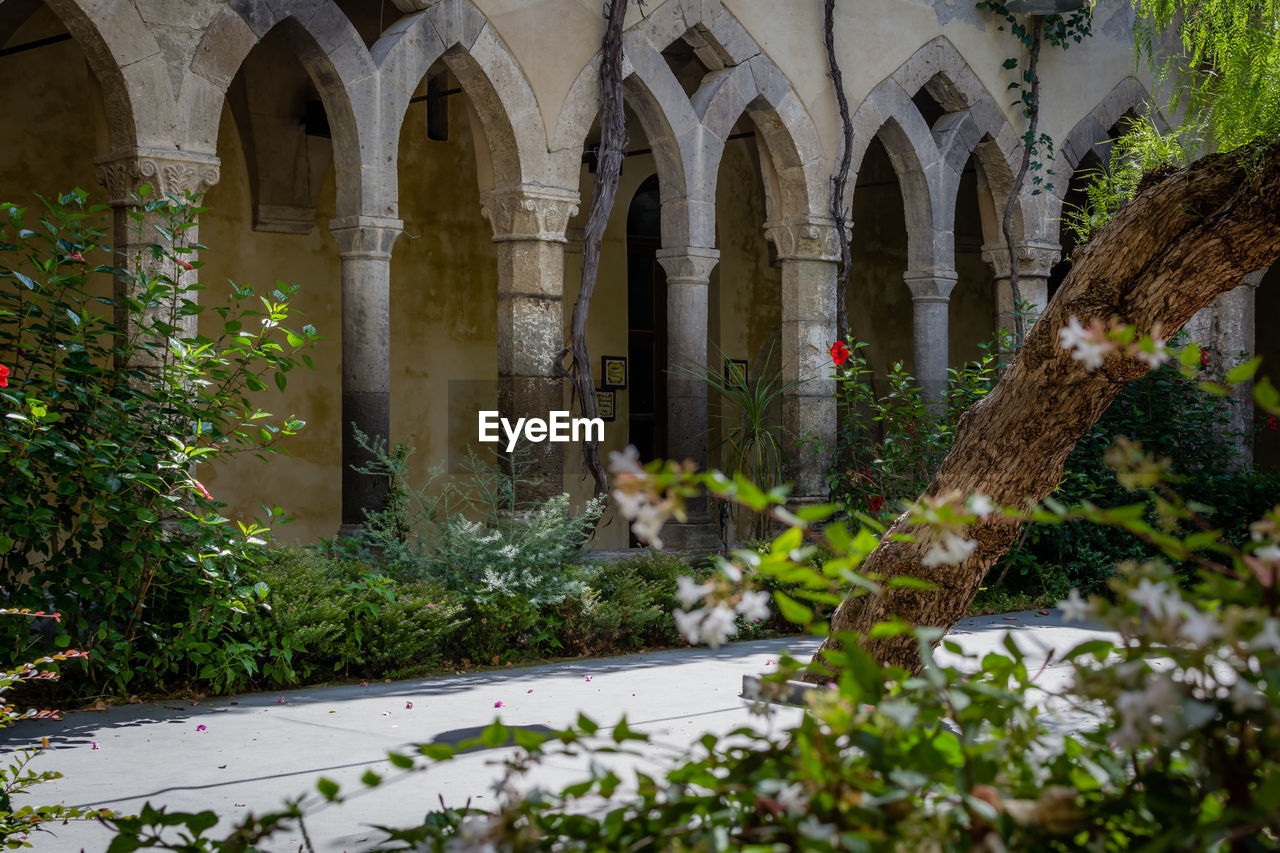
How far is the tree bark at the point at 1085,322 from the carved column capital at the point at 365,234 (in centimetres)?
428

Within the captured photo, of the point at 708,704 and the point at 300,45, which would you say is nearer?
the point at 708,704

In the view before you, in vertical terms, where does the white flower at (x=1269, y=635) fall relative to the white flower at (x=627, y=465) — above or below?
below

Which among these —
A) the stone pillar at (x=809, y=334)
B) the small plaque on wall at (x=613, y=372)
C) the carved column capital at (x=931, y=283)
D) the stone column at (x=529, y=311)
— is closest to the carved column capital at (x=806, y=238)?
the stone pillar at (x=809, y=334)

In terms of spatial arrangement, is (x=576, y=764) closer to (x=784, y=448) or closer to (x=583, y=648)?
(x=583, y=648)

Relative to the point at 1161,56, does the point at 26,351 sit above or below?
below

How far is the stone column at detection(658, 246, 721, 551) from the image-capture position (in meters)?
8.67

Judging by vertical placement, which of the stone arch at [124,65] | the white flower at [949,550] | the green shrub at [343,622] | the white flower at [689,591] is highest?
the stone arch at [124,65]

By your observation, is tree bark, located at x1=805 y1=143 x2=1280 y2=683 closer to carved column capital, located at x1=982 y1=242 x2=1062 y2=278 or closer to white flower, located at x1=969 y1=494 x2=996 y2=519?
white flower, located at x1=969 y1=494 x2=996 y2=519

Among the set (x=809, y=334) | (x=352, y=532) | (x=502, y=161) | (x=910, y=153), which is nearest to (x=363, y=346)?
(x=352, y=532)

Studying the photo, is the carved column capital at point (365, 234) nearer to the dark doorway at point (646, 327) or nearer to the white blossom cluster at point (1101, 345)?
the dark doorway at point (646, 327)

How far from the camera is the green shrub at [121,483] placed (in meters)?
4.88

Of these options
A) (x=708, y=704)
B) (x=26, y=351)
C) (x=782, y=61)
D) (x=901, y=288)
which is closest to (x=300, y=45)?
(x=26, y=351)

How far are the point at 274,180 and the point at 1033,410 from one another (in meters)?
7.65

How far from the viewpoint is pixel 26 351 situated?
200 inches
